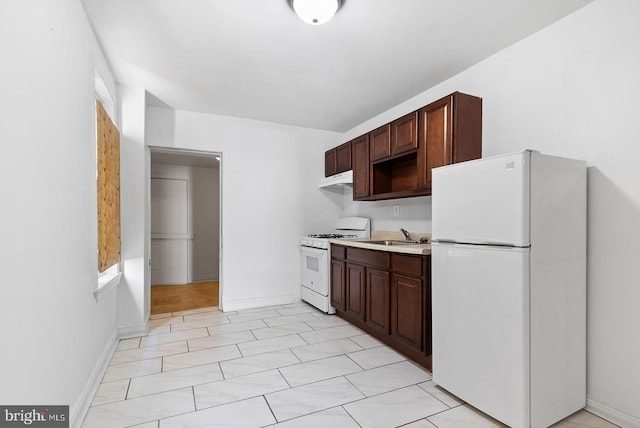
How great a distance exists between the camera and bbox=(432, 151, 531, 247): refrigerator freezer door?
1704 millimetres

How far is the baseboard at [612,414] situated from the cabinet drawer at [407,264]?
1266mm

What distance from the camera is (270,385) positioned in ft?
7.34

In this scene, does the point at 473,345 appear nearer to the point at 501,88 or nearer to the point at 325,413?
the point at 325,413

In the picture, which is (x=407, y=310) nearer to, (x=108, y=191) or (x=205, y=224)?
(x=108, y=191)

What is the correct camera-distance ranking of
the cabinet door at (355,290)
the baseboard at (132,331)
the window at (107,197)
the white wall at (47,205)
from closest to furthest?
the white wall at (47,205) < the window at (107,197) < the baseboard at (132,331) < the cabinet door at (355,290)

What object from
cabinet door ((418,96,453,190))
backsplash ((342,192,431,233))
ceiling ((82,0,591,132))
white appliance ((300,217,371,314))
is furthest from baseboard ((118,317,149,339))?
cabinet door ((418,96,453,190))

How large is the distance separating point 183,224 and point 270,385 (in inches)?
176

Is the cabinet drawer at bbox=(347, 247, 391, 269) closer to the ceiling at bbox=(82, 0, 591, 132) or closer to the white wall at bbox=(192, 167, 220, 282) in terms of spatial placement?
the ceiling at bbox=(82, 0, 591, 132)

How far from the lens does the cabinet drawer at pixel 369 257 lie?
114 inches

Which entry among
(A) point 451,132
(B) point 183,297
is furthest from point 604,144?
(B) point 183,297

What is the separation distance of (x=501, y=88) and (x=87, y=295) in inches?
135

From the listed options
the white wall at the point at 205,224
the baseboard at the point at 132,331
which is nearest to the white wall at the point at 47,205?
the baseboard at the point at 132,331

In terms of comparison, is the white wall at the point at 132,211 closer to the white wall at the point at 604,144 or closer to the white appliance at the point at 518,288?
the white appliance at the point at 518,288

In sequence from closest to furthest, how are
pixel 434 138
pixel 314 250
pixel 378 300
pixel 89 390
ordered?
pixel 89 390, pixel 434 138, pixel 378 300, pixel 314 250
